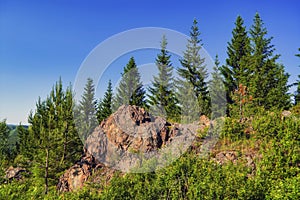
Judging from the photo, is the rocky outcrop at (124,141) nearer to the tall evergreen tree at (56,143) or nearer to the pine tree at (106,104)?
the tall evergreen tree at (56,143)

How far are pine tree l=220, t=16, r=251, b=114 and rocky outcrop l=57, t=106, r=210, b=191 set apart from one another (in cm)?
1917

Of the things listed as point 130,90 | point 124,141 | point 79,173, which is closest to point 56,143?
point 79,173

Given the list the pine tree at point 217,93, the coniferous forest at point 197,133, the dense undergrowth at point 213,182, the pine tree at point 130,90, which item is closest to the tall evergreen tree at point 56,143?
the coniferous forest at point 197,133

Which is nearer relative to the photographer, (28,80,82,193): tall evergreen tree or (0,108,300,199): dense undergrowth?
(0,108,300,199): dense undergrowth

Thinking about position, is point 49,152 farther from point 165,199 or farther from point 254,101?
point 254,101

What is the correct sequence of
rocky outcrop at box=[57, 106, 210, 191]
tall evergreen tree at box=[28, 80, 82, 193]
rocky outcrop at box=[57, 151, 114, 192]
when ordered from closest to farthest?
rocky outcrop at box=[57, 106, 210, 191], rocky outcrop at box=[57, 151, 114, 192], tall evergreen tree at box=[28, 80, 82, 193]

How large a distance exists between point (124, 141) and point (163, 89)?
21.7 metres

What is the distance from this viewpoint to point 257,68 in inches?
1544

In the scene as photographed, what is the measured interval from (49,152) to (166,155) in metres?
17.5

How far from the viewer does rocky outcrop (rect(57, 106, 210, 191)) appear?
79.4 feet

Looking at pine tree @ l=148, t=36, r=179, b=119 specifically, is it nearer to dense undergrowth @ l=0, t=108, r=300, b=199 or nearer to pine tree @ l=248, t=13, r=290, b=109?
pine tree @ l=248, t=13, r=290, b=109

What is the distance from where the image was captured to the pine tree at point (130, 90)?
4923 cm

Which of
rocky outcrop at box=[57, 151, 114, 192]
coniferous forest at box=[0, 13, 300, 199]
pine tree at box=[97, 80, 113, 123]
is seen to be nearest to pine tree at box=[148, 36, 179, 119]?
coniferous forest at box=[0, 13, 300, 199]

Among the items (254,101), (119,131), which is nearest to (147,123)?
(119,131)
